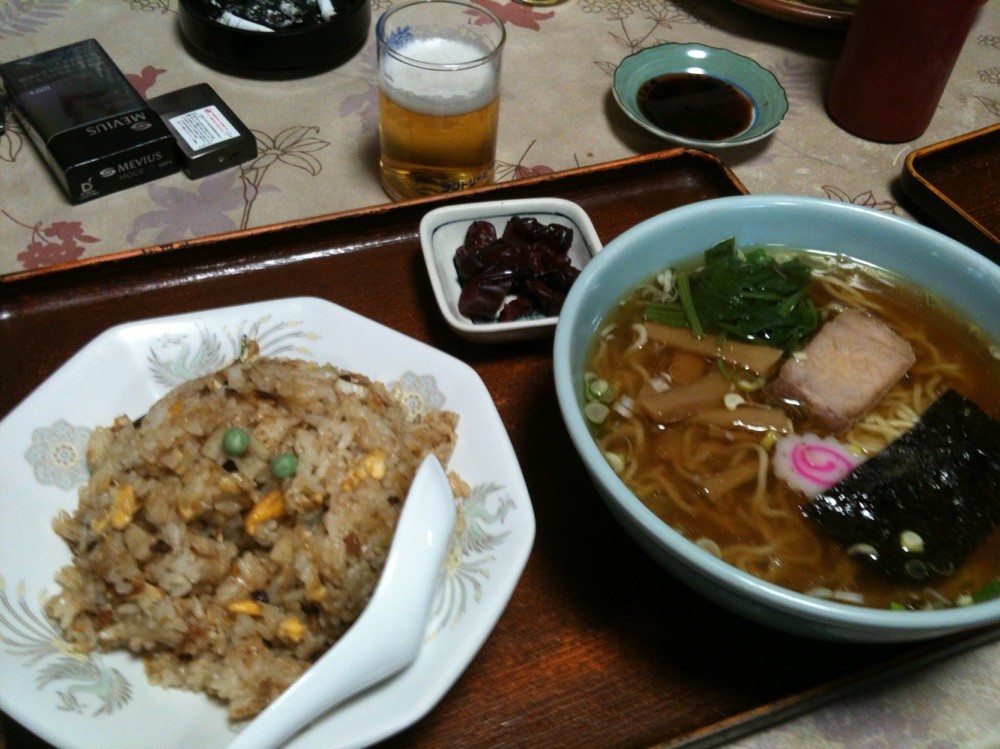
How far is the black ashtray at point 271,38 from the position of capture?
2322 mm

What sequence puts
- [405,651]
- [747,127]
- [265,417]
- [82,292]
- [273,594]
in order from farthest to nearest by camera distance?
[747,127] < [82,292] < [265,417] < [273,594] < [405,651]

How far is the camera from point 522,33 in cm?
277

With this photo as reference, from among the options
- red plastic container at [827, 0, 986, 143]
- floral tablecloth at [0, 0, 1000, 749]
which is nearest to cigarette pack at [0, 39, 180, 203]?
floral tablecloth at [0, 0, 1000, 749]

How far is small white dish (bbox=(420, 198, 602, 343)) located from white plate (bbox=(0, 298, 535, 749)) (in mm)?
218

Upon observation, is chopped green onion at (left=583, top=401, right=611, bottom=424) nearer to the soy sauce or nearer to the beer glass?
the beer glass

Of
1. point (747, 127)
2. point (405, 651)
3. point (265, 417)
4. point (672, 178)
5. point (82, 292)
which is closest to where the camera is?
point (405, 651)

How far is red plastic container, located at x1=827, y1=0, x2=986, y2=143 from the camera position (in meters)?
2.13

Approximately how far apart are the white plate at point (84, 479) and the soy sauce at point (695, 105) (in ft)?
4.23

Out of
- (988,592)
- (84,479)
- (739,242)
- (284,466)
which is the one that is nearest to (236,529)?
(284,466)

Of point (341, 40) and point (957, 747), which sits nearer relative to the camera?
point (957, 747)

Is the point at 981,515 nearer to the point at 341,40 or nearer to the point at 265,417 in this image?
the point at 265,417

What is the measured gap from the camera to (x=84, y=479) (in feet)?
4.54

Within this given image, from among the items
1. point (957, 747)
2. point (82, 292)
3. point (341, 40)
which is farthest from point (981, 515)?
point (341, 40)

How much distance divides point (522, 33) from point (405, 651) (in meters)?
2.28
